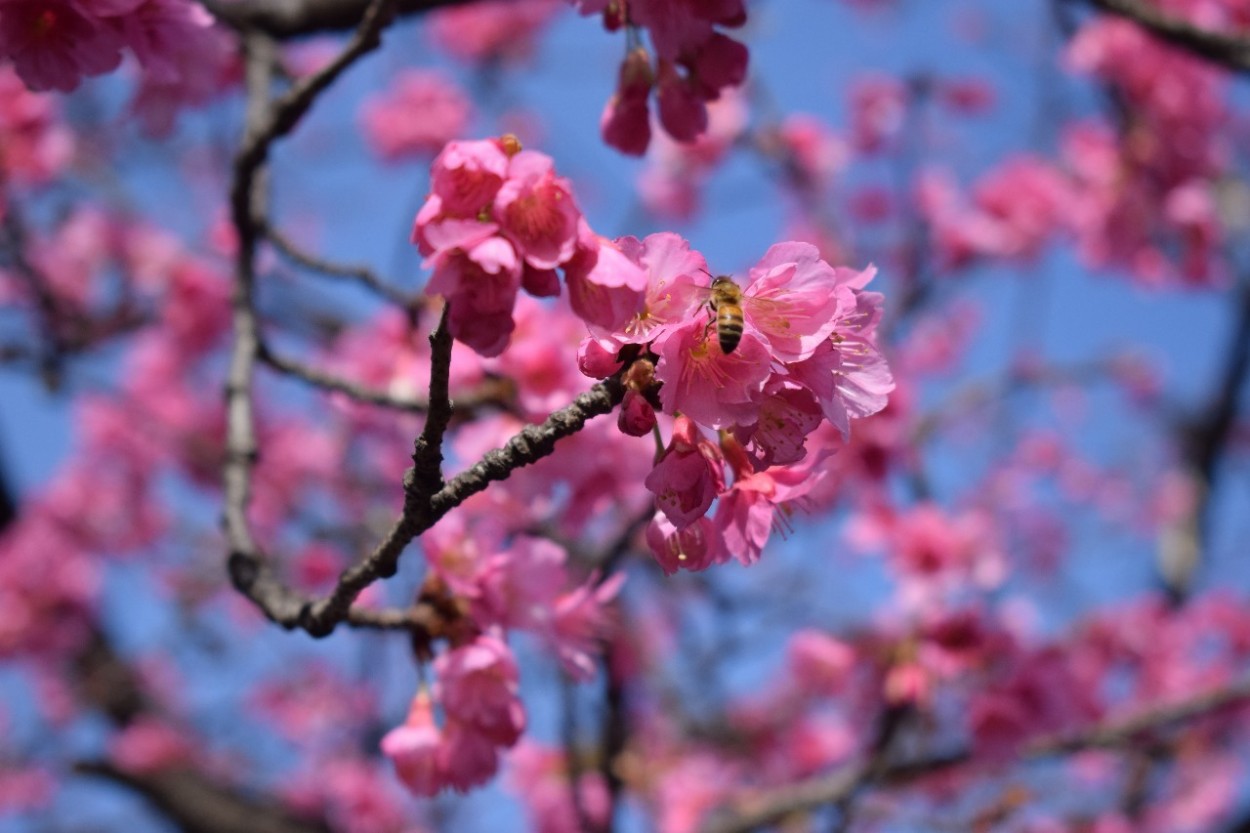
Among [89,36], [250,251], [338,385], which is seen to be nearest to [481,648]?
[338,385]

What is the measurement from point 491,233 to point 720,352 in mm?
213

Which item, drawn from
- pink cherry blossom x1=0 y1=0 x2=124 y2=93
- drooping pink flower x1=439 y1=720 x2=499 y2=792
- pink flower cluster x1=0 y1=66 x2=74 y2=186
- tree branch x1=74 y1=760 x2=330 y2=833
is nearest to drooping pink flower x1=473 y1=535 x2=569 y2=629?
drooping pink flower x1=439 y1=720 x2=499 y2=792

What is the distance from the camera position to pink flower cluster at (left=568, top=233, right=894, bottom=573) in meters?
0.79

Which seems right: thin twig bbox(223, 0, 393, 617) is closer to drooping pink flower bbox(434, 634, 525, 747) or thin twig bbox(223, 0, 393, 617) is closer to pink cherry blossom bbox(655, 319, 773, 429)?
drooping pink flower bbox(434, 634, 525, 747)

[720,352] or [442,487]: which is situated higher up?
[720,352]

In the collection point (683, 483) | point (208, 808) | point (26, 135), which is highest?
point (683, 483)

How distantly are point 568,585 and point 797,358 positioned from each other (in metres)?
0.76

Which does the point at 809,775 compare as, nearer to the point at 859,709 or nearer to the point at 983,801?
the point at 859,709

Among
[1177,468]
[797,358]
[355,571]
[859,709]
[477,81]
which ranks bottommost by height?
[1177,468]

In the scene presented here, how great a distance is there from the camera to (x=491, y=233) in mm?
752

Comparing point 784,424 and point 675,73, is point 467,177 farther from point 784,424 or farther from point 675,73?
point 675,73

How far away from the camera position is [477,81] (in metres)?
5.36

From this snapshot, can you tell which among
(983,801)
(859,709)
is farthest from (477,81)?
(983,801)

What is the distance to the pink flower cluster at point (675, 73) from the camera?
1.11m
